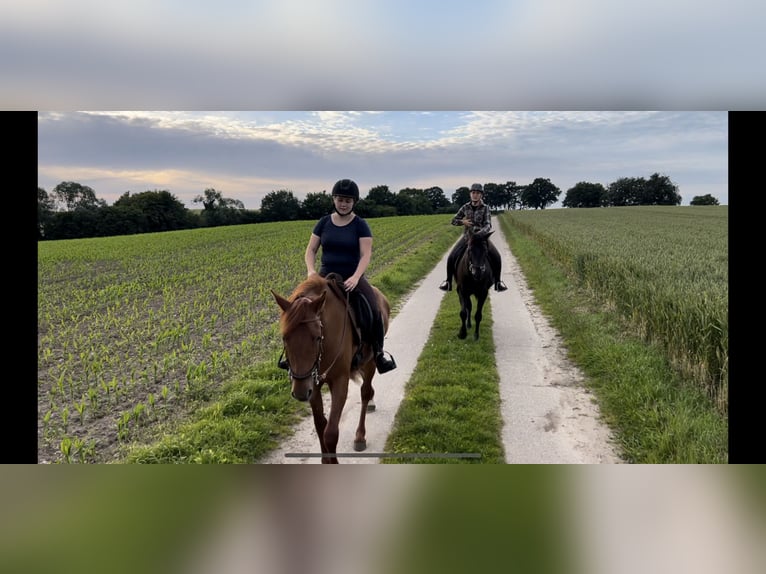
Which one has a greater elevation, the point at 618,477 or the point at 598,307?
the point at 598,307

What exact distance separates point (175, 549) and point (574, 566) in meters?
2.63

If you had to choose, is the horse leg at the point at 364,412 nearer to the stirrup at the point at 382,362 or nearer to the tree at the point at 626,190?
the stirrup at the point at 382,362

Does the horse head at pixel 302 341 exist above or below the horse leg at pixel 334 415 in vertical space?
above

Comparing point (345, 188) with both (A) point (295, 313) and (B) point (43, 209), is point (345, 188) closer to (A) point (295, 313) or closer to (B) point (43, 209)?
(A) point (295, 313)

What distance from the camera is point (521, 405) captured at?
4.65 metres

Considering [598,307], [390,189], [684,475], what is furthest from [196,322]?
[598,307]

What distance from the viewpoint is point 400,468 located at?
3.88 metres

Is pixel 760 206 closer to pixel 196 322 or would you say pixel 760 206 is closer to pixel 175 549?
pixel 175 549

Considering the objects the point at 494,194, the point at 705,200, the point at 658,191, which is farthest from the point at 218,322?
the point at 705,200

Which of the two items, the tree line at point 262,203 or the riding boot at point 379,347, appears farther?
the tree line at point 262,203

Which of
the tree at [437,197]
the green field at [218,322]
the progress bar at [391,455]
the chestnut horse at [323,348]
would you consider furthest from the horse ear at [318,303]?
the tree at [437,197]

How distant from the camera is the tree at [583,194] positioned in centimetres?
548

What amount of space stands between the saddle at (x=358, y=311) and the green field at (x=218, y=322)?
3.62 feet
